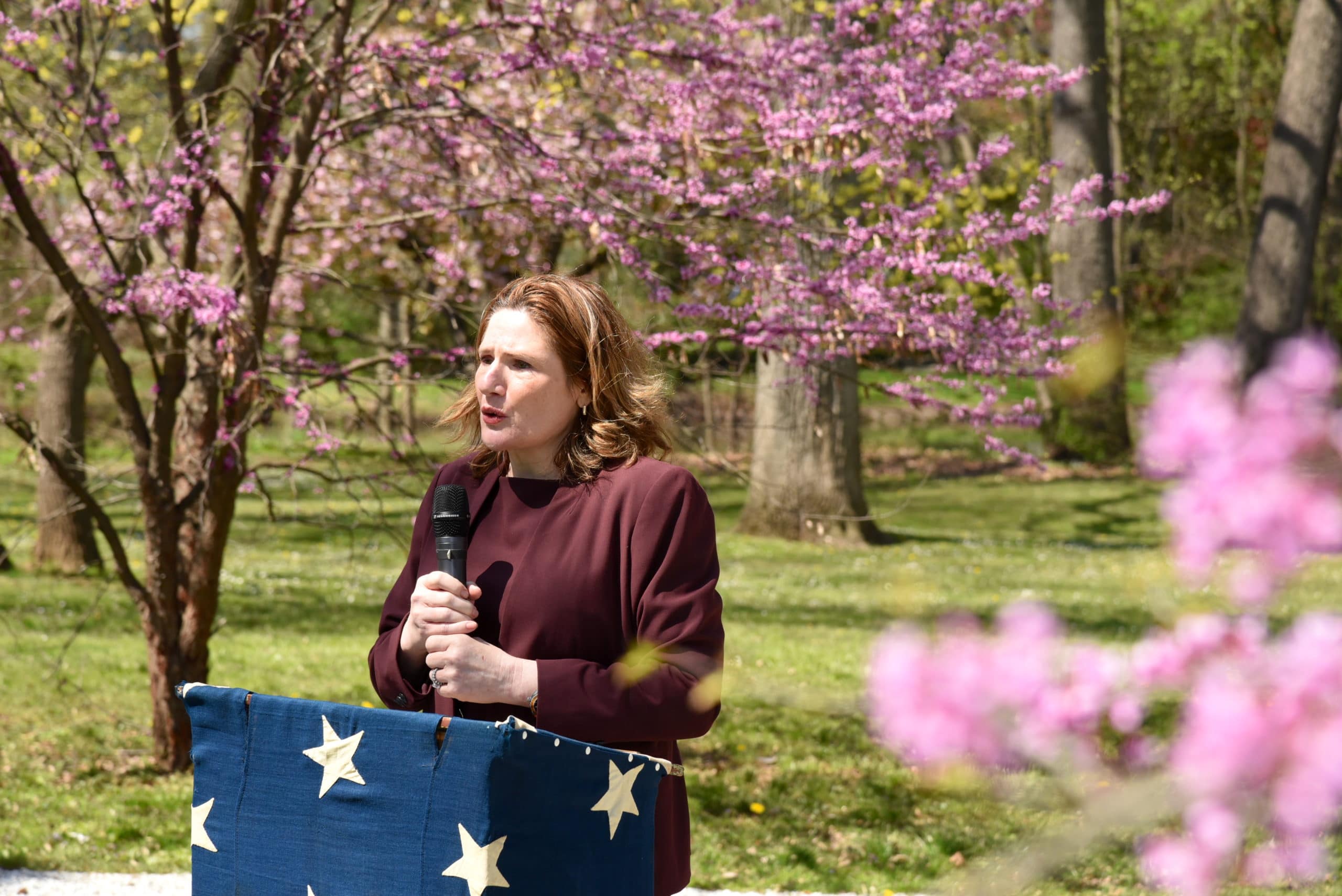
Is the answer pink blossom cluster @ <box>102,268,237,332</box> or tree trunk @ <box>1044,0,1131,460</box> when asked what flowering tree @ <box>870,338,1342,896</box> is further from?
tree trunk @ <box>1044,0,1131,460</box>

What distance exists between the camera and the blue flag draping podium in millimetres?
1782

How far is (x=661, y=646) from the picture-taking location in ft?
7.12

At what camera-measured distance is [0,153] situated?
16.9 ft

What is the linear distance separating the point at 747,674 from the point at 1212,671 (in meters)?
7.84

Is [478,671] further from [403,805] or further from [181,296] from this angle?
[181,296]

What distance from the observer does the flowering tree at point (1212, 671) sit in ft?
1.69

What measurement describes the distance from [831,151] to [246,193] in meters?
2.34

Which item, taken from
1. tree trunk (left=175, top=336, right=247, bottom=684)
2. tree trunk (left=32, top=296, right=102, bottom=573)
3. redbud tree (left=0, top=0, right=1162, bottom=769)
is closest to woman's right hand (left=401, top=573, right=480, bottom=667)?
redbud tree (left=0, top=0, right=1162, bottom=769)

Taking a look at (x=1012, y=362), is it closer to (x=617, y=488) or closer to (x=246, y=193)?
(x=246, y=193)

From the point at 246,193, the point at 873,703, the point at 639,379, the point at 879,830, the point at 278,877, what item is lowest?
the point at 879,830

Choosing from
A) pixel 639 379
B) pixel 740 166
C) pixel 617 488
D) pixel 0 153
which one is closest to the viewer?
pixel 617 488

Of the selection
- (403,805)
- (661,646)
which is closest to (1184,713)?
(403,805)

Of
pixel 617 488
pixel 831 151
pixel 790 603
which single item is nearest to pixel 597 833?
pixel 617 488

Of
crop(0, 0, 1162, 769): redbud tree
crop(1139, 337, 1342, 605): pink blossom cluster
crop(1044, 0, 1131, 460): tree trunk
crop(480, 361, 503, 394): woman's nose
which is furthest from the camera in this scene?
crop(1044, 0, 1131, 460): tree trunk
